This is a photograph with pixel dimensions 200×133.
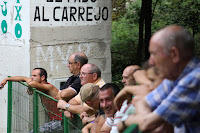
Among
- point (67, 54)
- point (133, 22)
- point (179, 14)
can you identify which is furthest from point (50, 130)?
point (133, 22)

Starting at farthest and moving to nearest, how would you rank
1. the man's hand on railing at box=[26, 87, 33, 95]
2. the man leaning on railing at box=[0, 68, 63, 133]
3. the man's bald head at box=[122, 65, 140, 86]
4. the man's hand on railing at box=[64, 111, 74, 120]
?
the man's hand on railing at box=[26, 87, 33, 95]
the man leaning on railing at box=[0, 68, 63, 133]
the man's hand on railing at box=[64, 111, 74, 120]
the man's bald head at box=[122, 65, 140, 86]

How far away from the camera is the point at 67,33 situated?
7.58 metres

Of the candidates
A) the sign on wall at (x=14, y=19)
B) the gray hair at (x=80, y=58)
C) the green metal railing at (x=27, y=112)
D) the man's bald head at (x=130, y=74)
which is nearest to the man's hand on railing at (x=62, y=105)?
the green metal railing at (x=27, y=112)

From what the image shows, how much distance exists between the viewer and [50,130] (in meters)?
5.53

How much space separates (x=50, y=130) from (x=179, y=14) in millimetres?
9316

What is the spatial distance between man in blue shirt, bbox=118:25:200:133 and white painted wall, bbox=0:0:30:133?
16.5ft

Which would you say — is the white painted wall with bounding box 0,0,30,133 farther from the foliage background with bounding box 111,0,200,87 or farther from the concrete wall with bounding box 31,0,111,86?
the foliage background with bounding box 111,0,200,87

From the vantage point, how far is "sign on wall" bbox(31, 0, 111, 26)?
7238 millimetres

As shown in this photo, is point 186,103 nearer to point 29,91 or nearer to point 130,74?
point 130,74

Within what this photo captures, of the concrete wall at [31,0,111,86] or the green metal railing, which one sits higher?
the concrete wall at [31,0,111,86]

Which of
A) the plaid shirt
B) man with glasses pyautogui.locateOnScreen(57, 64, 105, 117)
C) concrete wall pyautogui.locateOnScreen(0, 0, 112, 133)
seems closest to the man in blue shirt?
the plaid shirt

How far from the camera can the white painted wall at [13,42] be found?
7.20m

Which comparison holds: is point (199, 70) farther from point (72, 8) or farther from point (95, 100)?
point (72, 8)

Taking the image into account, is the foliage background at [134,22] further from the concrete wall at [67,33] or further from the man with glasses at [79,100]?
the man with glasses at [79,100]
